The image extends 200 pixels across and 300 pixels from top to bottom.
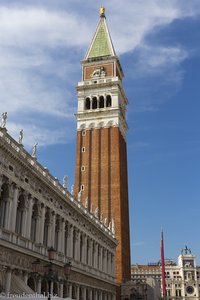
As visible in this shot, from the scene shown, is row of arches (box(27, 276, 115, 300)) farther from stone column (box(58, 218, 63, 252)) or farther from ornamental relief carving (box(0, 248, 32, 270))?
stone column (box(58, 218, 63, 252))

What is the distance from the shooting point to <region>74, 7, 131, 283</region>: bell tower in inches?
2451

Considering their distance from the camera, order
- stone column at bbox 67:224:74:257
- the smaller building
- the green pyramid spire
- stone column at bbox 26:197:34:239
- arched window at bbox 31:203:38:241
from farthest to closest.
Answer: the smaller building → the green pyramid spire → stone column at bbox 67:224:74:257 → arched window at bbox 31:203:38:241 → stone column at bbox 26:197:34:239

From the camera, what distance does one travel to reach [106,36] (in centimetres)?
7781

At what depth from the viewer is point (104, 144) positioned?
220 ft

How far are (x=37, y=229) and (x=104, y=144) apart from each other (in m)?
37.3

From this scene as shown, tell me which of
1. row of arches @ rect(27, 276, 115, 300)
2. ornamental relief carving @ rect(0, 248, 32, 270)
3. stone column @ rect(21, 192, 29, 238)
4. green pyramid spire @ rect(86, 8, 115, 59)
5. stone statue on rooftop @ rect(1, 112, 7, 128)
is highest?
green pyramid spire @ rect(86, 8, 115, 59)

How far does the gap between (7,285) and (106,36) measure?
60.9 meters

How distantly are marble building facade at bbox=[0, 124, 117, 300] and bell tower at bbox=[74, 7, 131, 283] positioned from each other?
1559 cm

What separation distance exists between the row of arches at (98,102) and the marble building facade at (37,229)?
90.6 feet

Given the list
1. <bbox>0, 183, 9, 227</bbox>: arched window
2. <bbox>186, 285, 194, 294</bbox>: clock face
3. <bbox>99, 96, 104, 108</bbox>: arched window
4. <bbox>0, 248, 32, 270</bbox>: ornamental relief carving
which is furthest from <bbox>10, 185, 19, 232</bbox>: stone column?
<bbox>186, 285, 194, 294</bbox>: clock face

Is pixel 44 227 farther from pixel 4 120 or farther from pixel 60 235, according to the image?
pixel 4 120

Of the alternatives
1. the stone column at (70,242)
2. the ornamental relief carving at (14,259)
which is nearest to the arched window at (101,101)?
the stone column at (70,242)

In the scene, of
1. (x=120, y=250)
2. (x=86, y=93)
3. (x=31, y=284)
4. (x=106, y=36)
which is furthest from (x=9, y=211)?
(x=106, y=36)

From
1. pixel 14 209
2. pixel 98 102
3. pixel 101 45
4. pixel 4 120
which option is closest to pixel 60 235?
pixel 14 209
